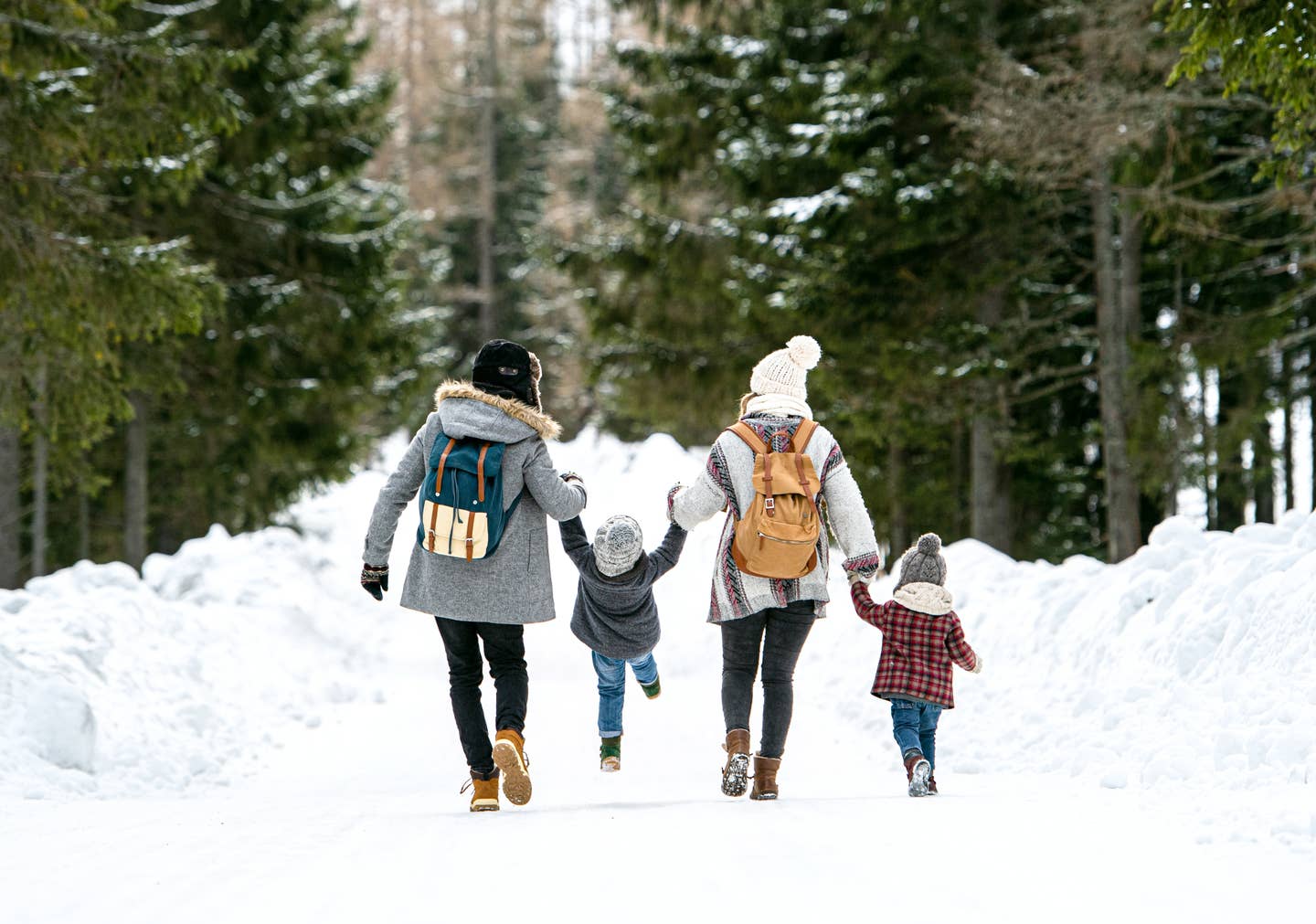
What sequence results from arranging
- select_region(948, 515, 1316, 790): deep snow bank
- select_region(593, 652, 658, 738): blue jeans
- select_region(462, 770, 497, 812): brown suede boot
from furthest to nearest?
select_region(593, 652, 658, 738): blue jeans, select_region(462, 770, 497, 812): brown suede boot, select_region(948, 515, 1316, 790): deep snow bank

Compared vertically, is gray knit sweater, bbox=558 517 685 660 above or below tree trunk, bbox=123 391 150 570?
below

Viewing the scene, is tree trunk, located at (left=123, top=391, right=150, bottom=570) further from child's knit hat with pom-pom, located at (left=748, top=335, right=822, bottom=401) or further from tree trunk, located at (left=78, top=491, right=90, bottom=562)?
child's knit hat with pom-pom, located at (left=748, top=335, right=822, bottom=401)

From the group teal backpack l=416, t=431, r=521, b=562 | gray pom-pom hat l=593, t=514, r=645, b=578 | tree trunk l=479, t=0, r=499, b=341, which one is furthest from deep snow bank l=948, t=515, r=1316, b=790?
tree trunk l=479, t=0, r=499, b=341

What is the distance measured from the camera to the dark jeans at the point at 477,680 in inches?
220

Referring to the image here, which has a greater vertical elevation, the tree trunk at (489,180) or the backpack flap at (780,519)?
the tree trunk at (489,180)

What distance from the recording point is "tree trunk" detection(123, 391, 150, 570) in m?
16.2

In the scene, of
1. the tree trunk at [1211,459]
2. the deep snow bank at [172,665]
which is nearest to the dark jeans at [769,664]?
the deep snow bank at [172,665]

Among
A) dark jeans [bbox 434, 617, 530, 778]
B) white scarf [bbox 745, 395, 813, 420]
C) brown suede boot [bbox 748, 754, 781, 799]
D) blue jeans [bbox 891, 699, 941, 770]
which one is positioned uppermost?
white scarf [bbox 745, 395, 813, 420]

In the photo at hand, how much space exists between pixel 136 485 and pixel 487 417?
40.4ft

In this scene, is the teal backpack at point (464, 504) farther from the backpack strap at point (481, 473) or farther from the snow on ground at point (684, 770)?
the snow on ground at point (684, 770)

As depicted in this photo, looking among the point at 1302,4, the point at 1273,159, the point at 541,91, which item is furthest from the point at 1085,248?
the point at 541,91

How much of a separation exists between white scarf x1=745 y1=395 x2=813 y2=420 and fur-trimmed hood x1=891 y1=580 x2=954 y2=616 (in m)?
1.08

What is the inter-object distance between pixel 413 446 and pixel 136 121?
5.33 meters

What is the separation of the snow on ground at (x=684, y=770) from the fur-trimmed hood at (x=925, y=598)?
912 mm
